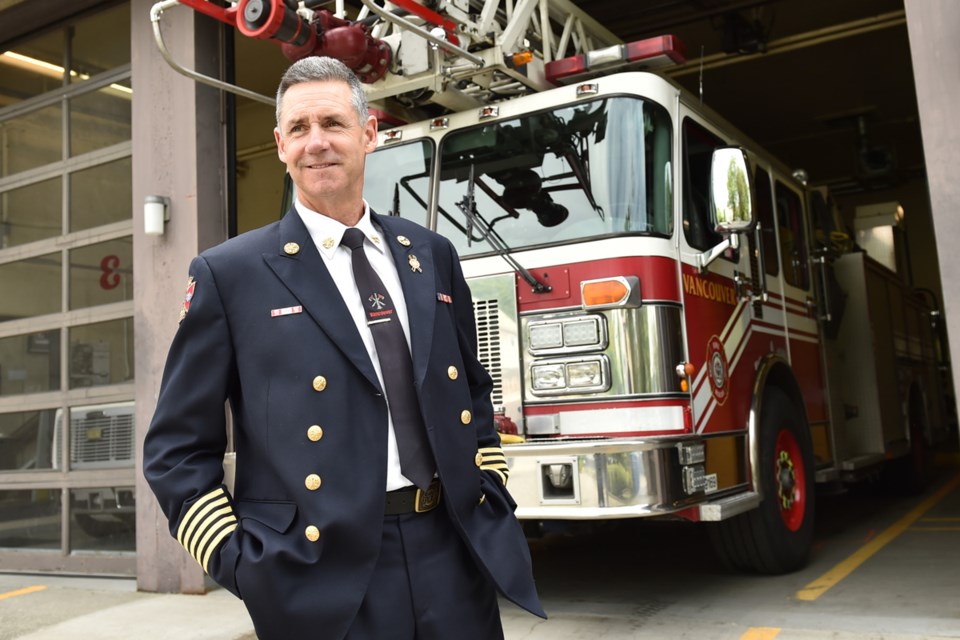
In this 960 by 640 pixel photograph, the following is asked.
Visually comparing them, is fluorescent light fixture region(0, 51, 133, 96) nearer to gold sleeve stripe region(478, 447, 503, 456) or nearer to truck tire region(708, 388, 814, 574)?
truck tire region(708, 388, 814, 574)

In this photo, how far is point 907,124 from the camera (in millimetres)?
15953

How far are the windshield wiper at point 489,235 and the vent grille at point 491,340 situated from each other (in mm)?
239

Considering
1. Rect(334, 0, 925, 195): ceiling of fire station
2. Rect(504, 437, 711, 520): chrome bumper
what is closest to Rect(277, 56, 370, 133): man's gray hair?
Rect(504, 437, 711, 520): chrome bumper

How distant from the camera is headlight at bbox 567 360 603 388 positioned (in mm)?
4783

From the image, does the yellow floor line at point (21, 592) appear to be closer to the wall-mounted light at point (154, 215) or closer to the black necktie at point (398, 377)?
the wall-mounted light at point (154, 215)

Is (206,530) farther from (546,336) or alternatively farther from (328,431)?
(546,336)

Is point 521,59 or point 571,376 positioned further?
point 521,59

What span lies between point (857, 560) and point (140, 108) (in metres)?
5.97

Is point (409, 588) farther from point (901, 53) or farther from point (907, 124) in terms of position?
point (907, 124)

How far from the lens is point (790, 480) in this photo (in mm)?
5859

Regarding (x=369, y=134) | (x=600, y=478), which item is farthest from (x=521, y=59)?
(x=369, y=134)

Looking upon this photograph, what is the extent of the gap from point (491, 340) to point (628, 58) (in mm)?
1718

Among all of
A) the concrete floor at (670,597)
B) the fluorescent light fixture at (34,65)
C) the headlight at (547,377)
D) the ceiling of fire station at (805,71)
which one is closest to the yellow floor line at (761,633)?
the concrete floor at (670,597)

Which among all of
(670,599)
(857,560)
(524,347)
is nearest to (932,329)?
(857,560)
